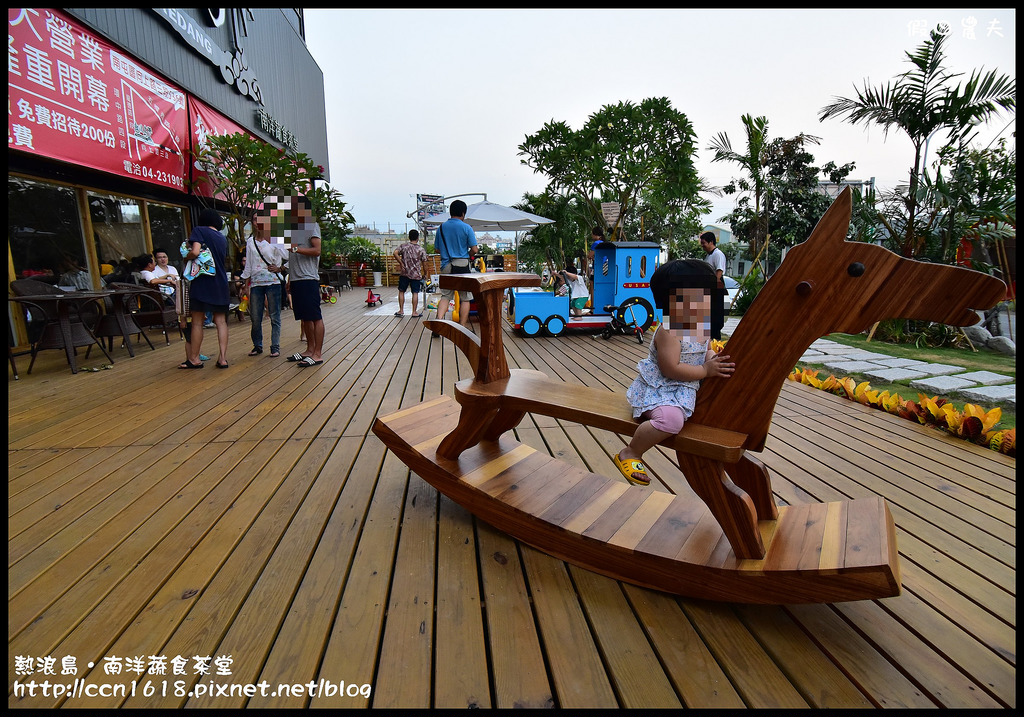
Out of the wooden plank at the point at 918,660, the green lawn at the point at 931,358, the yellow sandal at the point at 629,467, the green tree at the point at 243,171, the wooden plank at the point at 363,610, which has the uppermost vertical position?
the green tree at the point at 243,171

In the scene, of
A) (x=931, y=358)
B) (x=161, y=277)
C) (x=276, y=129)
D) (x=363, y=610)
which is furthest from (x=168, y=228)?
(x=931, y=358)

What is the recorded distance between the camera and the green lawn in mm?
4270

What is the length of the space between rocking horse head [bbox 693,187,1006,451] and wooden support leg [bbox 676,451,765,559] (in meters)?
0.17

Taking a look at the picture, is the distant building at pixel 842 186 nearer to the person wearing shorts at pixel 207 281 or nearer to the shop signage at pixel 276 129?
the person wearing shorts at pixel 207 281

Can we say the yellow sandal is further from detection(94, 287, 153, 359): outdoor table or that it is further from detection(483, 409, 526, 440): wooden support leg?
detection(94, 287, 153, 359): outdoor table

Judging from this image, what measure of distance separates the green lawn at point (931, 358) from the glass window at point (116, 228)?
8.79 meters

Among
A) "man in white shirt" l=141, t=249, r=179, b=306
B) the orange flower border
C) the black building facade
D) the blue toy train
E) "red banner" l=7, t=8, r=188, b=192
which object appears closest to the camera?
the orange flower border

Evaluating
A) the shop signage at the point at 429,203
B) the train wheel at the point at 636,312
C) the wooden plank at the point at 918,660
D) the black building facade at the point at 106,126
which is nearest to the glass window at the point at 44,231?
the black building facade at the point at 106,126

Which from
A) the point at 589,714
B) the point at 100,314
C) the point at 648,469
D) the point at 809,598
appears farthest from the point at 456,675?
the point at 100,314

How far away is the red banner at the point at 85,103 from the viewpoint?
4.91 meters

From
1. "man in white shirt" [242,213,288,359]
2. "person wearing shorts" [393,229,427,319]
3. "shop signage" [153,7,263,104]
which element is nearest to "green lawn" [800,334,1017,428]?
"man in white shirt" [242,213,288,359]

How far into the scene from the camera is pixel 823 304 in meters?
1.49

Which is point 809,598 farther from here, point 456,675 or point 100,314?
point 100,314

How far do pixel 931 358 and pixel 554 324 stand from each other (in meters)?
4.50
